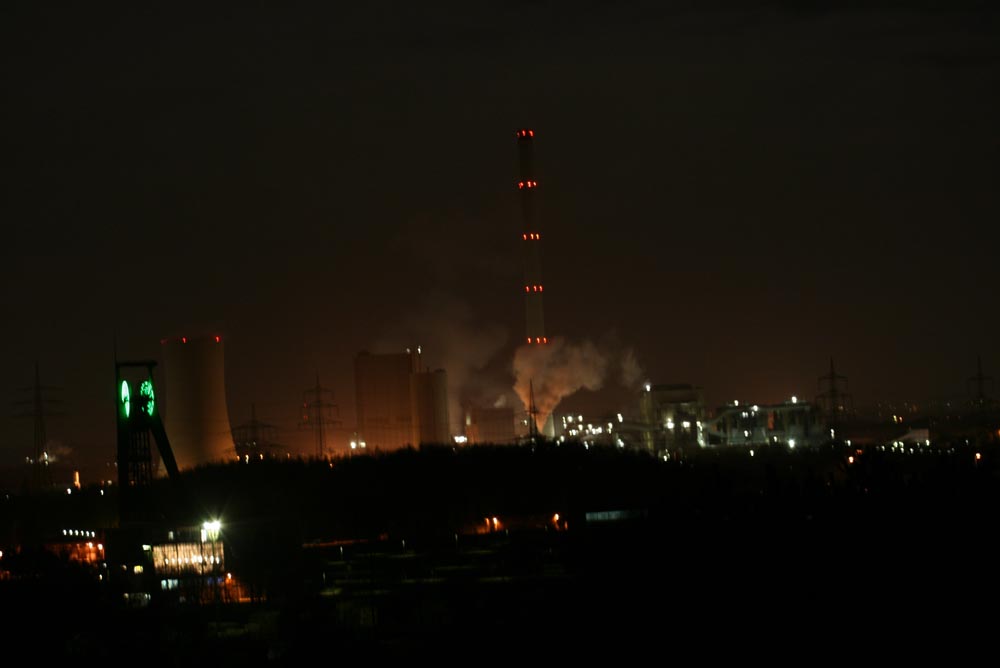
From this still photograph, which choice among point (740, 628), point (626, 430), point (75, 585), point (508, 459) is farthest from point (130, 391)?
point (626, 430)

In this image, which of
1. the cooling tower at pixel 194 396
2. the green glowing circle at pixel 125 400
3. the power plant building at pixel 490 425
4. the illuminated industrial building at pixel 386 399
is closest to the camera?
the green glowing circle at pixel 125 400

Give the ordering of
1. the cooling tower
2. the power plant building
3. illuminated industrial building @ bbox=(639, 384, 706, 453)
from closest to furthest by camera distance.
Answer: the cooling tower < the power plant building < illuminated industrial building @ bbox=(639, 384, 706, 453)

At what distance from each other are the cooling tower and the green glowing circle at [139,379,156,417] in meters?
10.8

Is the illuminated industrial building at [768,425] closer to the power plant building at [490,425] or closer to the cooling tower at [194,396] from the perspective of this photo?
the power plant building at [490,425]

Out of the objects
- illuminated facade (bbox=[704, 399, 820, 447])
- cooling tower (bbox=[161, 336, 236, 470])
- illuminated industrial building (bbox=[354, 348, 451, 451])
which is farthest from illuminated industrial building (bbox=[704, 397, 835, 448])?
cooling tower (bbox=[161, 336, 236, 470])

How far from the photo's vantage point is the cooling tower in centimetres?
3091

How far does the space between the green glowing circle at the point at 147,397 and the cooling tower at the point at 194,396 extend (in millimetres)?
10830

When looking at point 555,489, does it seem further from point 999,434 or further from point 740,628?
point 999,434

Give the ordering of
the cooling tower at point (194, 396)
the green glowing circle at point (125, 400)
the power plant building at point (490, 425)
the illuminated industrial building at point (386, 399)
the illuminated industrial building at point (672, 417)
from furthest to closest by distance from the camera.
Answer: the illuminated industrial building at point (672, 417) → the power plant building at point (490, 425) → the illuminated industrial building at point (386, 399) → the cooling tower at point (194, 396) → the green glowing circle at point (125, 400)

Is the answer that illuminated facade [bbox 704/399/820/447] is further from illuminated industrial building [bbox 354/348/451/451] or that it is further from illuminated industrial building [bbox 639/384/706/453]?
illuminated industrial building [bbox 354/348/451/451]

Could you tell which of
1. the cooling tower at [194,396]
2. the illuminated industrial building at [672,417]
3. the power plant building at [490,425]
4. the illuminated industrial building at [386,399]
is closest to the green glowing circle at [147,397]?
the cooling tower at [194,396]

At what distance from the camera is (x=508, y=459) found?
3447 centimetres

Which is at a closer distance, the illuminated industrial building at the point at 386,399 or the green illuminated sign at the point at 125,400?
the green illuminated sign at the point at 125,400

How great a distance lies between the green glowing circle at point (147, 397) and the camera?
19891mm
